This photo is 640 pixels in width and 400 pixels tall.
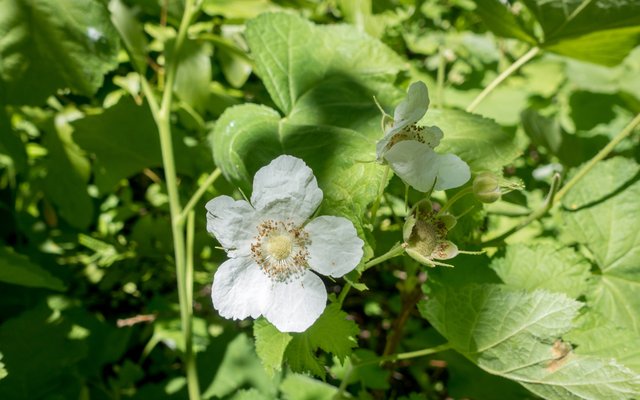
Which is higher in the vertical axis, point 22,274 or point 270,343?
point 270,343

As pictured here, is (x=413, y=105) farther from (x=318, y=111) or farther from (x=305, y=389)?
(x=305, y=389)

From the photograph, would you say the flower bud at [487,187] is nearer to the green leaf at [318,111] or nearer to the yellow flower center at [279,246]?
the green leaf at [318,111]

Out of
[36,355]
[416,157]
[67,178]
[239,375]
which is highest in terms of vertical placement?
[416,157]

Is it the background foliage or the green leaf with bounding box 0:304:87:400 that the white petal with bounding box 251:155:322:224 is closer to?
the background foliage

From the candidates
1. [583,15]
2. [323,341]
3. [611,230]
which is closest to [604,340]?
[611,230]

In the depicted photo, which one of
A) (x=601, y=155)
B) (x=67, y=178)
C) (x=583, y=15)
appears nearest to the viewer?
(x=601, y=155)

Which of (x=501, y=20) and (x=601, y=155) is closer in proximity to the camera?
(x=601, y=155)

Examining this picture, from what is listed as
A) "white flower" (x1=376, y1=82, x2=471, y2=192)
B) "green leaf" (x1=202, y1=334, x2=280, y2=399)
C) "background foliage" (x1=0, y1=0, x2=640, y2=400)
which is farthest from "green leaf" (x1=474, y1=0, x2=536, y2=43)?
"green leaf" (x1=202, y1=334, x2=280, y2=399)
